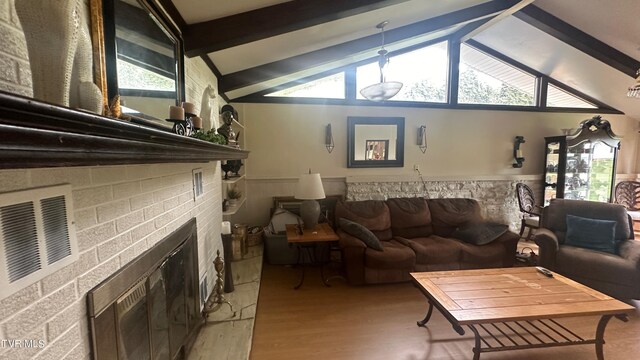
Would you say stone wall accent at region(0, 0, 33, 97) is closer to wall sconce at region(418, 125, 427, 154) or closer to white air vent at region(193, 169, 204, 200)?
white air vent at region(193, 169, 204, 200)

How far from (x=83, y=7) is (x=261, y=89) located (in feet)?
9.93

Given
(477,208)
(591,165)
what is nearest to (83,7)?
(477,208)

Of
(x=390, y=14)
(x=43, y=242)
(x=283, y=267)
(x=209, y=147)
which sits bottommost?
(x=283, y=267)

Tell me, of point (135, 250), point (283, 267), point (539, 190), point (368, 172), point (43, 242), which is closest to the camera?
point (43, 242)

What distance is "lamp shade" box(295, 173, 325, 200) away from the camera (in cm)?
304

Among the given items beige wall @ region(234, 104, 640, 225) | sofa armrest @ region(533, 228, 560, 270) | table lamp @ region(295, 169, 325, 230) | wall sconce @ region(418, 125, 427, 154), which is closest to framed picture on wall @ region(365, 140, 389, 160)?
beige wall @ region(234, 104, 640, 225)

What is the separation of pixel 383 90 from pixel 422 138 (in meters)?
1.99

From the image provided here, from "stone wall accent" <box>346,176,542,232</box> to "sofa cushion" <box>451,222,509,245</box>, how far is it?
3.35ft

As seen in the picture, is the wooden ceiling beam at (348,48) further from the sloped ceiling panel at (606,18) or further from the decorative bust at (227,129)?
the sloped ceiling panel at (606,18)

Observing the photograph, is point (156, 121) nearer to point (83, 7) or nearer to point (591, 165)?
point (83, 7)

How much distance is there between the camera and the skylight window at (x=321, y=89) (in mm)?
3980

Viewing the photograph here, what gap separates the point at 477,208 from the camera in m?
3.67

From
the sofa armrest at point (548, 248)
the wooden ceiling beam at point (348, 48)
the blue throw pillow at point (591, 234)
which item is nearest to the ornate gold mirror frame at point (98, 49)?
the wooden ceiling beam at point (348, 48)

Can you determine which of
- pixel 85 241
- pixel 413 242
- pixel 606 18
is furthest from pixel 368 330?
pixel 606 18
